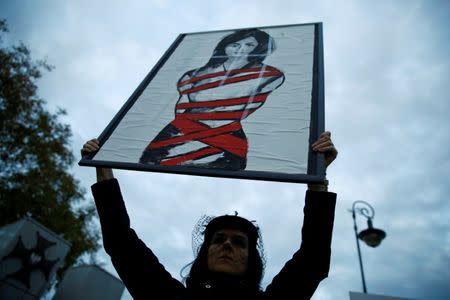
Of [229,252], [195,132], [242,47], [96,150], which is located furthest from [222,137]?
[242,47]

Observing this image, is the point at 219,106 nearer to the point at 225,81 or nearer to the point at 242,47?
the point at 225,81

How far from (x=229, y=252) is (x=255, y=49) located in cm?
281

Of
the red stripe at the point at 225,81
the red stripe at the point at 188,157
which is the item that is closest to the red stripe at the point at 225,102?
the red stripe at the point at 225,81

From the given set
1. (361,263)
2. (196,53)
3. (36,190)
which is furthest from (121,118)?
(36,190)

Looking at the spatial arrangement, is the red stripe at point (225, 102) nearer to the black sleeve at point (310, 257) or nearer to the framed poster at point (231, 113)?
the framed poster at point (231, 113)

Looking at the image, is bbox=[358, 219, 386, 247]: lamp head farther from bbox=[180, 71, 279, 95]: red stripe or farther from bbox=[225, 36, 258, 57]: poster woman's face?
bbox=[180, 71, 279, 95]: red stripe

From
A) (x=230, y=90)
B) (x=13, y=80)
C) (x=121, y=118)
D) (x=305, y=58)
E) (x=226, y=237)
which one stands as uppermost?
(x=13, y=80)

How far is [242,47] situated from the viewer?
4.21 meters

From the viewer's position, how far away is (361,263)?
31.0 ft

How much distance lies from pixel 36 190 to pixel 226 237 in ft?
38.0

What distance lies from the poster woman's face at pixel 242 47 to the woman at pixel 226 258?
2.08 m

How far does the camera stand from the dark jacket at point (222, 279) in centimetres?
186

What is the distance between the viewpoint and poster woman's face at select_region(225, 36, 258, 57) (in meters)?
4.09

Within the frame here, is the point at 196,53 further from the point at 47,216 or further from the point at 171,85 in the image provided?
the point at 47,216
